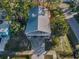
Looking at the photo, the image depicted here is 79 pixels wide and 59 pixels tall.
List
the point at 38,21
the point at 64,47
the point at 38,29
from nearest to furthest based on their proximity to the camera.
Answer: the point at 38,29, the point at 38,21, the point at 64,47

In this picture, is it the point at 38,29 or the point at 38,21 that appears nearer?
the point at 38,29

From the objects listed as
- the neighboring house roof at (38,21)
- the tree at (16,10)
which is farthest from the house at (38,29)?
the tree at (16,10)

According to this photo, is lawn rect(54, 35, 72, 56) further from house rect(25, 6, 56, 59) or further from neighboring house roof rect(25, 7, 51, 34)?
neighboring house roof rect(25, 7, 51, 34)

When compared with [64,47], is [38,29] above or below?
above

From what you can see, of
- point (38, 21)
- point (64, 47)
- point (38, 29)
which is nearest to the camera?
point (38, 29)

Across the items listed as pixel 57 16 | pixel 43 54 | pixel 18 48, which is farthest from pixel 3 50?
pixel 57 16

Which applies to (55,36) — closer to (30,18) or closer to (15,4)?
(30,18)

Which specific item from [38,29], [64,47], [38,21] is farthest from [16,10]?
[64,47]

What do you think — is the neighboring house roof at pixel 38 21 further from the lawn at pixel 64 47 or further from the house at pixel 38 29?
the lawn at pixel 64 47

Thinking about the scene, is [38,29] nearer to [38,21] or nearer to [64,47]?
[38,21]
